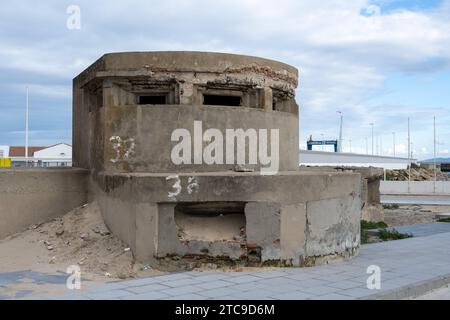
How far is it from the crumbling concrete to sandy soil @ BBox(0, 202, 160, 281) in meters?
0.22

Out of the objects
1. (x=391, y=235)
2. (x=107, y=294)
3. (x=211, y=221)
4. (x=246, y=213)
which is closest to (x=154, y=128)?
(x=211, y=221)

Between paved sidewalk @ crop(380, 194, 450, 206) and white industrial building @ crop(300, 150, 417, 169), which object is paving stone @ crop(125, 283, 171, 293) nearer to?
paved sidewalk @ crop(380, 194, 450, 206)

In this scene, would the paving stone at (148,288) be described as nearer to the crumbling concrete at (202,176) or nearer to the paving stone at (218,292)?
the paving stone at (218,292)

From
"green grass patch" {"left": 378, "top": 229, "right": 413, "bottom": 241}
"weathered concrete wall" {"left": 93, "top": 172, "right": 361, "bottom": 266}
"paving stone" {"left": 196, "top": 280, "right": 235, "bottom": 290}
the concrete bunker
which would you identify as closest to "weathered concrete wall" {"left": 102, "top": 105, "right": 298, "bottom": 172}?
"weathered concrete wall" {"left": 93, "top": 172, "right": 361, "bottom": 266}

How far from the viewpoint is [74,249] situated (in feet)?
24.8

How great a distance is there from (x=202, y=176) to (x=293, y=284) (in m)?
1.87

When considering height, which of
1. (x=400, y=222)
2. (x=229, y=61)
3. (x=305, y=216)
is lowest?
(x=400, y=222)

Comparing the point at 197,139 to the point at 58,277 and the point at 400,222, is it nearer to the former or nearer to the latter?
the point at 58,277

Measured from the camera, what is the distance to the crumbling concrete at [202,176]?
22.5 feet

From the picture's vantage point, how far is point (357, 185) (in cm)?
838

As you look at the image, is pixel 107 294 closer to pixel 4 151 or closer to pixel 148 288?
pixel 148 288

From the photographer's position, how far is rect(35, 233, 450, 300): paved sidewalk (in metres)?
5.56
